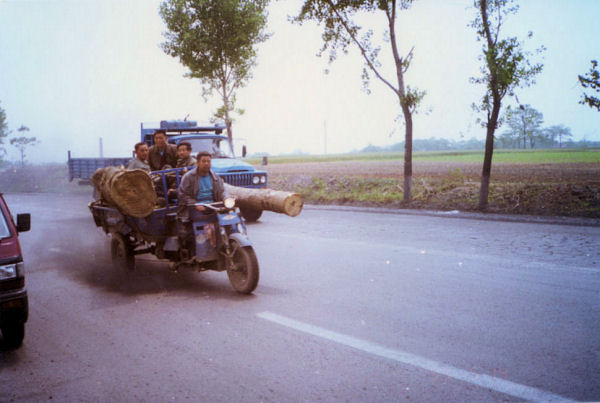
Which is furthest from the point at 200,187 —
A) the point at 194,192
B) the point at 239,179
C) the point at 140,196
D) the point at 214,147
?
the point at 214,147

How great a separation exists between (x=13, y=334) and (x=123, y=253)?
142 inches

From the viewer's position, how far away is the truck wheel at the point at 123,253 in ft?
27.1

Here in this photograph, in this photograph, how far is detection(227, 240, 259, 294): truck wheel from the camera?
624 centimetres

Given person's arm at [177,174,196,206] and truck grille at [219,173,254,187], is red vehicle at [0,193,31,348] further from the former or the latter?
truck grille at [219,173,254,187]

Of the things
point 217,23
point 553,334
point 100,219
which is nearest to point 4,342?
point 100,219

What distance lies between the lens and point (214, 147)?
47.0ft

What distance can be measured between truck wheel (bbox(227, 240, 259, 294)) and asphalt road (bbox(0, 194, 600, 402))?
16cm

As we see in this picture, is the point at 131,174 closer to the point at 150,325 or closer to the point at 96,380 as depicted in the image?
the point at 150,325

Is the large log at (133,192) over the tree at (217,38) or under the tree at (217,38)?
under

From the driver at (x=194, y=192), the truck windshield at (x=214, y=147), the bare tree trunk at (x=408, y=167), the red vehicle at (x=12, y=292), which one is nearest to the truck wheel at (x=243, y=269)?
the driver at (x=194, y=192)

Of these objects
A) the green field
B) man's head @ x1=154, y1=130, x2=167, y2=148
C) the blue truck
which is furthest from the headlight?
the green field

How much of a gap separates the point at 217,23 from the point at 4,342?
77.3 ft

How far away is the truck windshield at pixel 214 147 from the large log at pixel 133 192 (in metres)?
6.75

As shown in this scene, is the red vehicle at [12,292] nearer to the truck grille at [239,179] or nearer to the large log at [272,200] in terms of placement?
the large log at [272,200]
